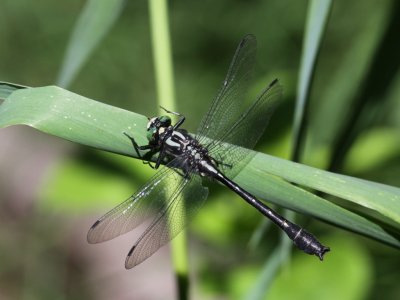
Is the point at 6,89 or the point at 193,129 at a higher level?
the point at 193,129

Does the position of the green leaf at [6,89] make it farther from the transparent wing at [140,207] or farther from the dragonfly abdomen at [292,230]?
the dragonfly abdomen at [292,230]

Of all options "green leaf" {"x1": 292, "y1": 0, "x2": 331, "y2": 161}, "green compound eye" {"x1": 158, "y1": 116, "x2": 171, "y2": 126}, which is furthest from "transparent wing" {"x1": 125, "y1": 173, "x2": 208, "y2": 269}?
"green leaf" {"x1": 292, "y1": 0, "x2": 331, "y2": 161}

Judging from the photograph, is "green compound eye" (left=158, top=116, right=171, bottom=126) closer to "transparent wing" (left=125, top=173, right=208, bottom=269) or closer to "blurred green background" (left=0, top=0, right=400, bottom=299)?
"transparent wing" (left=125, top=173, right=208, bottom=269)

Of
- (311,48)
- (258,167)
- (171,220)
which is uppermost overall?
(311,48)

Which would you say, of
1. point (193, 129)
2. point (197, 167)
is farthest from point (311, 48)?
point (193, 129)

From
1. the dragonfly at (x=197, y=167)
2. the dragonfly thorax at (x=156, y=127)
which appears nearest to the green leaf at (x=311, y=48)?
the dragonfly at (x=197, y=167)

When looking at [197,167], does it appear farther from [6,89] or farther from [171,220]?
[6,89]
